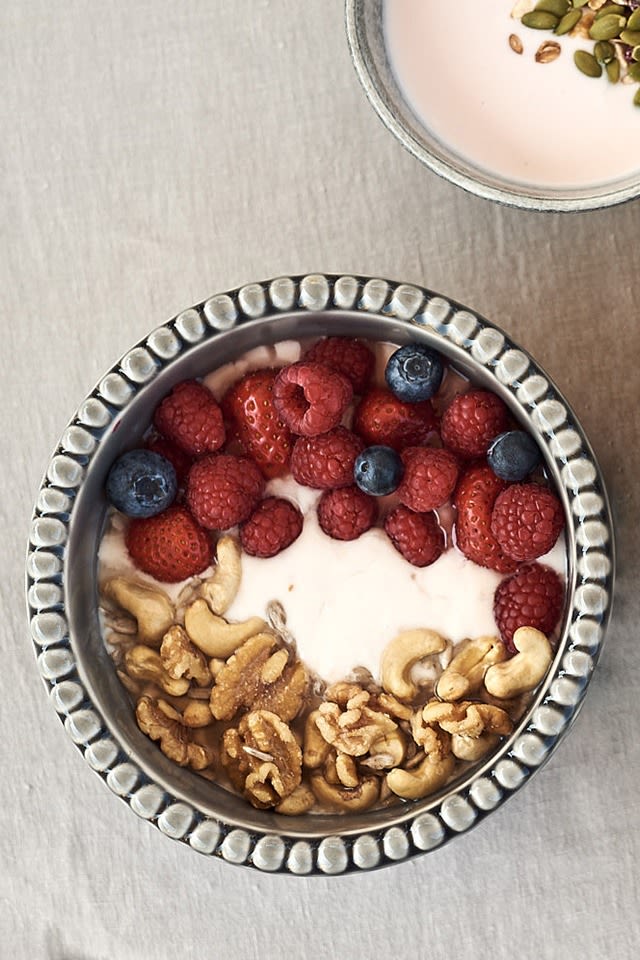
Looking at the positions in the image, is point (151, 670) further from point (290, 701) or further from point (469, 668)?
point (469, 668)

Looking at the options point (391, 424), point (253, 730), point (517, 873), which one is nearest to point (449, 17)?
point (391, 424)

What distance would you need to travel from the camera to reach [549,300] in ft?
3.69

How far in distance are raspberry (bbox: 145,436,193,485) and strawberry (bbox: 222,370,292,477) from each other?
0.17ft

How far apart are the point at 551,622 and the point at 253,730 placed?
26 cm

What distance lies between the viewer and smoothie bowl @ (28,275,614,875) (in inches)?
37.7

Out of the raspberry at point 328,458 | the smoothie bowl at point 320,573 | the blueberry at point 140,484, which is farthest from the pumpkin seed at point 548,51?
the blueberry at point 140,484

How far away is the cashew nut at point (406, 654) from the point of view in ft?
3.29

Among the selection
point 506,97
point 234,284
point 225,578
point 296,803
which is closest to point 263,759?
point 296,803

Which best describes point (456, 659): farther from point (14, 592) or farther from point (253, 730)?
point (14, 592)

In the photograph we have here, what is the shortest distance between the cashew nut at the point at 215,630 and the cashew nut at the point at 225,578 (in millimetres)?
10

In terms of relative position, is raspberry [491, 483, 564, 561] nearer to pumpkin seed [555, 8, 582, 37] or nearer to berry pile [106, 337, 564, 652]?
berry pile [106, 337, 564, 652]

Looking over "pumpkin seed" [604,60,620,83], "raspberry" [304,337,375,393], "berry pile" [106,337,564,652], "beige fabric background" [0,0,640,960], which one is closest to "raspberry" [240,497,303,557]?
"berry pile" [106,337,564,652]

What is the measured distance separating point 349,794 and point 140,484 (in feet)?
1.02

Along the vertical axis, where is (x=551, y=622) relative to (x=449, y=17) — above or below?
below
